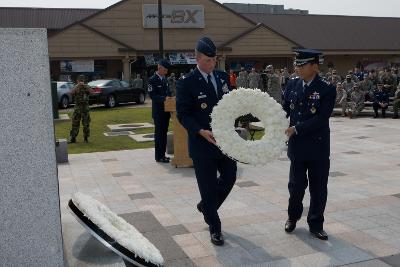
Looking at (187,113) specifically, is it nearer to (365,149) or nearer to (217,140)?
(217,140)

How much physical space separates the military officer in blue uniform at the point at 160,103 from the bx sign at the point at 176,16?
28098 millimetres

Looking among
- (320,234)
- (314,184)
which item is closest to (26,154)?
(314,184)

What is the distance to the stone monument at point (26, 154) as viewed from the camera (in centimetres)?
303

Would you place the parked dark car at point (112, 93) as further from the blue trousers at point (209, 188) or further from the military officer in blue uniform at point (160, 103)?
the blue trousers at point (209, 188)

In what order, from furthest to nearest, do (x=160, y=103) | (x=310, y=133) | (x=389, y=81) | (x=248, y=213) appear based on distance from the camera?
(x=389, y=81) < (x=160, y=103) < (x=248, y=213) < (x=310, y=133)

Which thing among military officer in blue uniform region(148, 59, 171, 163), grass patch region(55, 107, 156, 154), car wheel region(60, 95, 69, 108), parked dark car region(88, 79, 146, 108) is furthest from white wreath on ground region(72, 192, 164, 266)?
car wheel region(60, 95, 69, 108)

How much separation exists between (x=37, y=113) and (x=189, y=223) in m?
2.64

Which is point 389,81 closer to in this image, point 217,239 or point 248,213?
point 248,213

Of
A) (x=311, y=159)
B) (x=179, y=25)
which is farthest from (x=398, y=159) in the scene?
(x=179, y=25)

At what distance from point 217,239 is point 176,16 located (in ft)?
110

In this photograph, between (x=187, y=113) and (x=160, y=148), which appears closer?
(x=187, y=113)

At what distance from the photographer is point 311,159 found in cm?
461

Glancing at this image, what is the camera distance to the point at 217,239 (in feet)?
15.1

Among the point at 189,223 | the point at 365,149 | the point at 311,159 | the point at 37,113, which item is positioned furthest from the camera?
the point at 365,149
